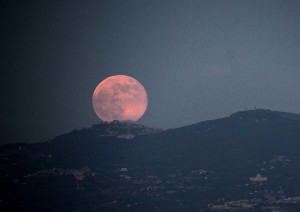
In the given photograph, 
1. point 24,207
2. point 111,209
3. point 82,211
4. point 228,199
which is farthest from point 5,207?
point 228,199

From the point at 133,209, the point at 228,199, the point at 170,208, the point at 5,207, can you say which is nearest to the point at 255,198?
the point at 228,199

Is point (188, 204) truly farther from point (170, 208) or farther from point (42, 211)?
point (42, 211)

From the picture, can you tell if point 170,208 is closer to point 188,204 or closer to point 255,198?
point 188,204

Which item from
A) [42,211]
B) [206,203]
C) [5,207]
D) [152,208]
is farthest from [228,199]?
[5,207]

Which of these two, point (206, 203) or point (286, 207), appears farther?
point (206, 203)

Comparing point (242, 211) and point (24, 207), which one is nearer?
point (242, 211)

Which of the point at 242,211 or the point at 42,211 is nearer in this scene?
the point at 242,211

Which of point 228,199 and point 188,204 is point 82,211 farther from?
point 228,199
